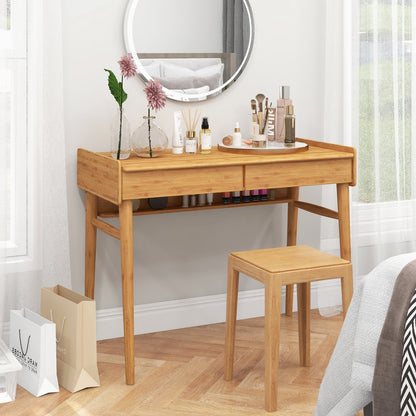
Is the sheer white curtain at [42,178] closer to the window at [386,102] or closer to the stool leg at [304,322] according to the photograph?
the stool leg at [304,322]

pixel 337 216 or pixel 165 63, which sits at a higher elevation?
pixel 165 63

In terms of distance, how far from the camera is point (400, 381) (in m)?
2.09

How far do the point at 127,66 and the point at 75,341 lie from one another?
1045 millimetres

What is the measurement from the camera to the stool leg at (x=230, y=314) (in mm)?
2896

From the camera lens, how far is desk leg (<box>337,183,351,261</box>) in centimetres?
327

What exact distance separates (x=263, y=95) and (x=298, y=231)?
0.76 metres

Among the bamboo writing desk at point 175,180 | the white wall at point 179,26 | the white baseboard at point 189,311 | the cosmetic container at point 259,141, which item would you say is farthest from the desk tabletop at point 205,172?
the white baseboard at point 189,311

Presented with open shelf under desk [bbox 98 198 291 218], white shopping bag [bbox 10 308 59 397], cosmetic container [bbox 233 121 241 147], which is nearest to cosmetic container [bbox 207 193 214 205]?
open shelf under desk [bbox 98 198 291 218]

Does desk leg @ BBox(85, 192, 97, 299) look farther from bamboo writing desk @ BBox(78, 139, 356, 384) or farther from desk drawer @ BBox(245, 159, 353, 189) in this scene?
desk drawer @ BBox(245, 159, 353, 189)

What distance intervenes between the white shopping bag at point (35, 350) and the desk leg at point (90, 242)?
1.15ft

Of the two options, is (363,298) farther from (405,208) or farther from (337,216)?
(405,208)

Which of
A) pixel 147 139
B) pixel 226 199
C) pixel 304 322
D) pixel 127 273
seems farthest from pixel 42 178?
pixel 304 322

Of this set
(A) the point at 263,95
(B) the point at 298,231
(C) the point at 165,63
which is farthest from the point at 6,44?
(B) the point at 298,231

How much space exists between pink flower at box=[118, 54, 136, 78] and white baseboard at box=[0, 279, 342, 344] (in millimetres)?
1055
